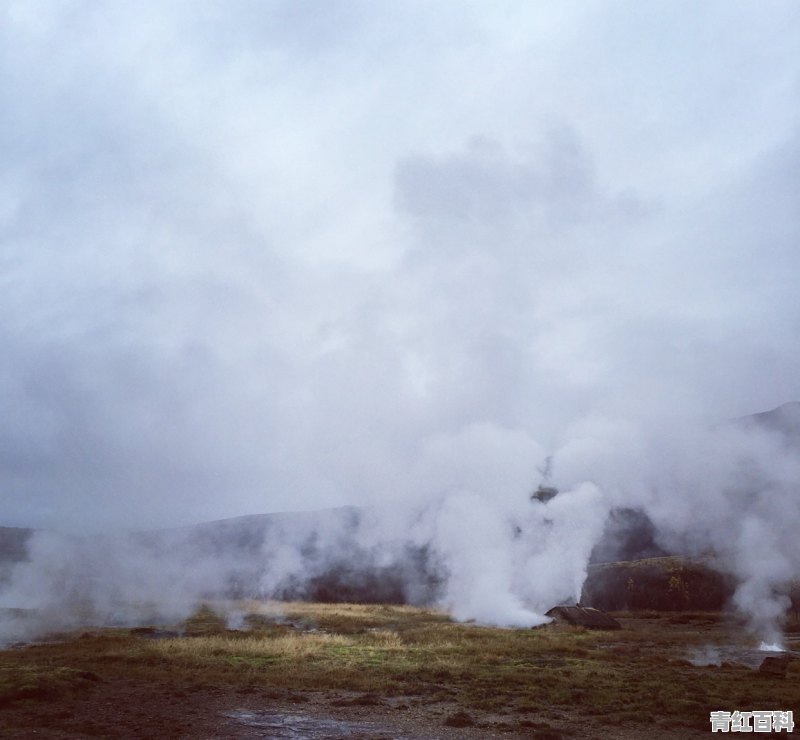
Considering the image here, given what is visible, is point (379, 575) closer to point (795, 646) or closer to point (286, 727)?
point (795, 646)

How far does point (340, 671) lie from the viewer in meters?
23.2

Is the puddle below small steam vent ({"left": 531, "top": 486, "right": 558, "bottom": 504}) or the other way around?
below

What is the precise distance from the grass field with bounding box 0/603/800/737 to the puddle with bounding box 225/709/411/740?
188cm

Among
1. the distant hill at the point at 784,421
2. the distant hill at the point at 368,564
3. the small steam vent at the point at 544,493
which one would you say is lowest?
the distant hill at the point at 368,564

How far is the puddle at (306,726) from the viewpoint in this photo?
14.6 metres

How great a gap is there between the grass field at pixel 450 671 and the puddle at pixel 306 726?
74.2 inches

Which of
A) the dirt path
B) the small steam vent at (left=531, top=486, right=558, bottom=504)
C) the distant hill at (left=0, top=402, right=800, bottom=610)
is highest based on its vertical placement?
the small steam vent at (left=531, top=486, right=558, bottom=504)

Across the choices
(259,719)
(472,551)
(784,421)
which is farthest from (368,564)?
(784,421)

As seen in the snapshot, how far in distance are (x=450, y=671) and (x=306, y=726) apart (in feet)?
29.3

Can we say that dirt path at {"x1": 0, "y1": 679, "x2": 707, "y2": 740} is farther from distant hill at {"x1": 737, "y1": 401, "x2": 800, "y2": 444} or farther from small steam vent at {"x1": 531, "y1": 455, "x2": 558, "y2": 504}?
distant hill at {"x1": 737, "y1": 401, "x2": 800, "y2": 444}

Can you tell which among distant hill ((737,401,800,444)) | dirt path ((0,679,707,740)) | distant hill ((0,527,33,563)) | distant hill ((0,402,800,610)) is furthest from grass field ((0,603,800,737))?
distant hill ((0,527,33,563))

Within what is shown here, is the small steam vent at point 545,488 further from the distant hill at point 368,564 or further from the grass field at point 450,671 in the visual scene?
the grass field at point 450,671

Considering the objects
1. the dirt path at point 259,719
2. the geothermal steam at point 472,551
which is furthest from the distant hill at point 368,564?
the dirt path at point 259,719

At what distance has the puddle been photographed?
47.9 feet
